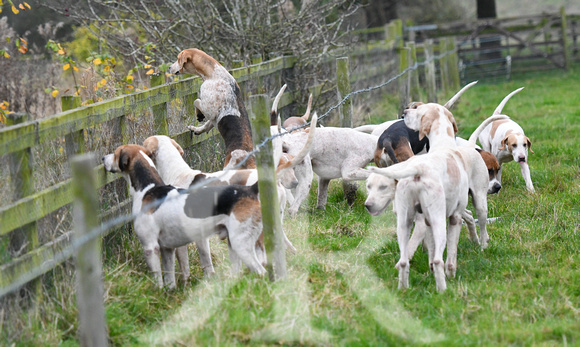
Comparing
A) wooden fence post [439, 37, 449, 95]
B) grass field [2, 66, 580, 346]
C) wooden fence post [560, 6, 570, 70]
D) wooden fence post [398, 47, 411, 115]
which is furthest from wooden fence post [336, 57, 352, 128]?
wooden fence post [560, 6, 570, 70]

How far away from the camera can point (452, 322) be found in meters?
4.22

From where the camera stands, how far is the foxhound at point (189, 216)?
15.4 feet

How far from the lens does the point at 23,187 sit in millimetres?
4180

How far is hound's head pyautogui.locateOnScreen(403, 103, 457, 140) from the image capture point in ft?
18.5

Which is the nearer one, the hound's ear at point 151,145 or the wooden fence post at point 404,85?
the hound's ear at point 151,145

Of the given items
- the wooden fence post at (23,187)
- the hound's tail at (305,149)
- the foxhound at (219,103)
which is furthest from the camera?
the foxhound at (219,103)

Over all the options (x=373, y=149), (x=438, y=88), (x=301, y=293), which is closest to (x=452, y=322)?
(x=301, y=293)

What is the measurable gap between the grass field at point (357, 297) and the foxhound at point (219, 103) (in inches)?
37.8

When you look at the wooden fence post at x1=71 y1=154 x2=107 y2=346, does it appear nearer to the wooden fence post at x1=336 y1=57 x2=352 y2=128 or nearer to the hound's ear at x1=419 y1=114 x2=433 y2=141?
the hound's ear at x1=419 y1=114 x2=433 y2=141

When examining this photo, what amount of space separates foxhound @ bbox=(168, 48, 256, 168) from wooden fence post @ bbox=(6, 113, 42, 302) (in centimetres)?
238

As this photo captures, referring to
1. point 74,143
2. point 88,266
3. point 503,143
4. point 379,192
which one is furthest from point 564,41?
point 88,266

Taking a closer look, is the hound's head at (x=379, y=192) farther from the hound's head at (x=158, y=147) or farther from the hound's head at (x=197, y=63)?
the hound's head at (x=197, y=63)

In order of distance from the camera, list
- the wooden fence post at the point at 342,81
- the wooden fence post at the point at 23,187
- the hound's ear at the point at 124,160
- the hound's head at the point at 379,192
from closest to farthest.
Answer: the wooden fence post at the point at 23,187 < the hound's ear at the point at 124,160 < the hound's head at the point at 379,192 < the wooden fence post at the point at 342,81

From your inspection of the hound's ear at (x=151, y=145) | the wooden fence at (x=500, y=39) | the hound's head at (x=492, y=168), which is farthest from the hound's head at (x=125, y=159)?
the wooden fence at (x=500, y=39)
